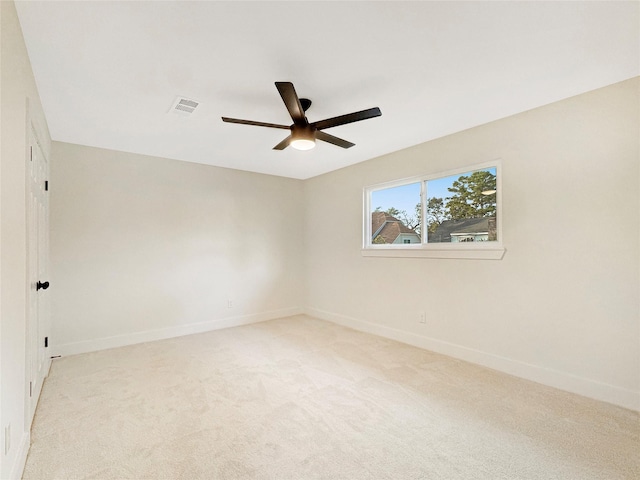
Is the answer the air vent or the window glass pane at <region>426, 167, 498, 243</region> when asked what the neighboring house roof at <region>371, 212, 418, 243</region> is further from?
the air vent

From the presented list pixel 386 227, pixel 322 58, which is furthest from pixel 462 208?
pixel 322 58

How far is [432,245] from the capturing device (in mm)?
3633

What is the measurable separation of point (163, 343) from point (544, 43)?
15.0 feet

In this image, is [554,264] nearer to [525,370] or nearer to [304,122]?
[525,370]

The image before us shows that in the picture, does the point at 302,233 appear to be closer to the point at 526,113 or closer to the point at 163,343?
the point at 163,343

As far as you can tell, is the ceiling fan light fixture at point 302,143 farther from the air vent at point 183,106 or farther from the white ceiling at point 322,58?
the air vent at point 183,106

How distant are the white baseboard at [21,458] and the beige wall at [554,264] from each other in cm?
339

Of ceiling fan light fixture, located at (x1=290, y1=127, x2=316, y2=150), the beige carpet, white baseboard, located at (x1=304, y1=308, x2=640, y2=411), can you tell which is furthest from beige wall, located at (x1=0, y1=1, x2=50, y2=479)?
white baseboard, located at (x1=304, y1=308, x2=640, y2=411)

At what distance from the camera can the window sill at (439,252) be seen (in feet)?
10.0

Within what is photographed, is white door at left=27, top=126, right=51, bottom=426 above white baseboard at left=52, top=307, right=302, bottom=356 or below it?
above

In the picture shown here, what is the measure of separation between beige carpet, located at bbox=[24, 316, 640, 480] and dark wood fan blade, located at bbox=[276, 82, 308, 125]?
2.15m

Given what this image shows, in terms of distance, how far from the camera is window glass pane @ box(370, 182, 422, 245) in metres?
3.90

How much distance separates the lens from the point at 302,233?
18.4ft

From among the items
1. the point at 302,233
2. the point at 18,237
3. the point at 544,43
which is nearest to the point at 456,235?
the point at 544,43
